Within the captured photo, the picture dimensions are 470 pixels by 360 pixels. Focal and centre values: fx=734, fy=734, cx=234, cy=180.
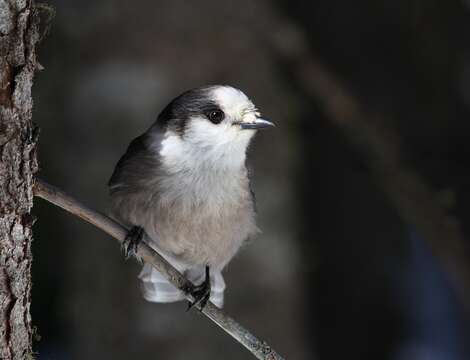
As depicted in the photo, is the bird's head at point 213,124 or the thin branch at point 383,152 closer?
the bird's head at point 213,124

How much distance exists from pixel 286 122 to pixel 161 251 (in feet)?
6.55

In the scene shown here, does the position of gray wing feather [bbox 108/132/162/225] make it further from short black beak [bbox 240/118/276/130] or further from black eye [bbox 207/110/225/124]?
short black beak [bbox 240/118/276/130]

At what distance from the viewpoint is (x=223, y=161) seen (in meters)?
2.83

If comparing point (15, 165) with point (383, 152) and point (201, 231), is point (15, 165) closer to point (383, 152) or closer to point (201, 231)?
point (201, 231)

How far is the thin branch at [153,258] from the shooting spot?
174 centimetres

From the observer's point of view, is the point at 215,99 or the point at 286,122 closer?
the point at 215,99

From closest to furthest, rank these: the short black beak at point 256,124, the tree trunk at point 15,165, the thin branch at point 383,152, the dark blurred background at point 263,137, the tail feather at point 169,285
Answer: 1. the tree trunk at point 15,165
2. the short black beak at point 256,124
3. the tail feather at point 169,285
4. the thin branch at point 383,152
5. the dark blurred background at point 263,137

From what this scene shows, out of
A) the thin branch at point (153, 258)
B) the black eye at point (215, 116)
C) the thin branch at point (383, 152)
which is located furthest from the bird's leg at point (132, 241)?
the thin branch at point (383, 152)

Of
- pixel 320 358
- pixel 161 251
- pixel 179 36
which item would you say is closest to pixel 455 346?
pixel 320 358

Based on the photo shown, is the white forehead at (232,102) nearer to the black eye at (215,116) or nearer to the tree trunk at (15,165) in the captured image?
the black eye at (215,116)

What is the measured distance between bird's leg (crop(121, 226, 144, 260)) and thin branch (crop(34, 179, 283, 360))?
0.88ft

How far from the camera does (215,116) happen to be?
9.12 feet

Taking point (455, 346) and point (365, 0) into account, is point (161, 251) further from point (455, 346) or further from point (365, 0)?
point (455, 346)

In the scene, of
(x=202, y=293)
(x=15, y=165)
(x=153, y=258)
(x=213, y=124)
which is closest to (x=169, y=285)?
(x=202, y=293)
